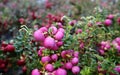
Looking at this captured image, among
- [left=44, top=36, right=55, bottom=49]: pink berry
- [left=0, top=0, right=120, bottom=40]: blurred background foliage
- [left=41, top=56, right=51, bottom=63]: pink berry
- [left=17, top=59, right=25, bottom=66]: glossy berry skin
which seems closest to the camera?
[left=44, top=36, right=55, bottom=49]: pink berry

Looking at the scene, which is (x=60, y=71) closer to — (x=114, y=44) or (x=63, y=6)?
(x=114, y=44)

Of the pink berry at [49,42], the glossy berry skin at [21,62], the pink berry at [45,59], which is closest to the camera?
the pink berry at [49,42]

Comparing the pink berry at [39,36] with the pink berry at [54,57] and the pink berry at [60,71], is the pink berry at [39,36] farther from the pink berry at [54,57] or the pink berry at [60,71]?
the pink berry at [60,71]

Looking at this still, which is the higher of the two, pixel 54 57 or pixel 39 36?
pixel 39 36

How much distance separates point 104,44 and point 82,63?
0.94 feet

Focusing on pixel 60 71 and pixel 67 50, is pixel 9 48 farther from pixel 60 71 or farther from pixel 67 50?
pixel 60 71

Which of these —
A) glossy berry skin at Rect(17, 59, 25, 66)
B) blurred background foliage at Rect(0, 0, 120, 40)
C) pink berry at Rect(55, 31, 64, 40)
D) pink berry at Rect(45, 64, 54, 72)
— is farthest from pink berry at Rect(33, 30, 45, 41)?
blurred background foliage at Rect(0, 0, 120, 40)

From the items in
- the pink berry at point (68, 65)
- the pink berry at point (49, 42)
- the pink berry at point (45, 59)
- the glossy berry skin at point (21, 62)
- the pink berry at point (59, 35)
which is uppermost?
the pink berry at point (59, 35)

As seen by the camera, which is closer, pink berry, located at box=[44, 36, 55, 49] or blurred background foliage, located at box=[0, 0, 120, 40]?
pink berry, located at box=[44, 36, 55, 49]

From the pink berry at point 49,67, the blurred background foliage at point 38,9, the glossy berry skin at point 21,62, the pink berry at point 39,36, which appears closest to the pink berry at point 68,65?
the pink berry at point 49,67

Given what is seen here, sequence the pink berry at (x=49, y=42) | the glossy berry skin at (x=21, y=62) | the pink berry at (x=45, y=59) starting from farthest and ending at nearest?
1. the glossy berry skin at (x=21, y=62)
2. the pink berry at (x=45, y=59)
3. the pink berry at (x=49, y=42)

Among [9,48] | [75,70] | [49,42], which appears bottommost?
[75,70]

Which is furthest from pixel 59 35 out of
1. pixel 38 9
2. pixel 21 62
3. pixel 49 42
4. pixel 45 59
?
pixel 38 9

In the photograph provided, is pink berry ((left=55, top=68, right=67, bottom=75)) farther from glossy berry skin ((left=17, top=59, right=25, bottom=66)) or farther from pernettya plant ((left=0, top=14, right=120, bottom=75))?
glossy berry skin ((left=17, top=59, right=25, bottom=66))
